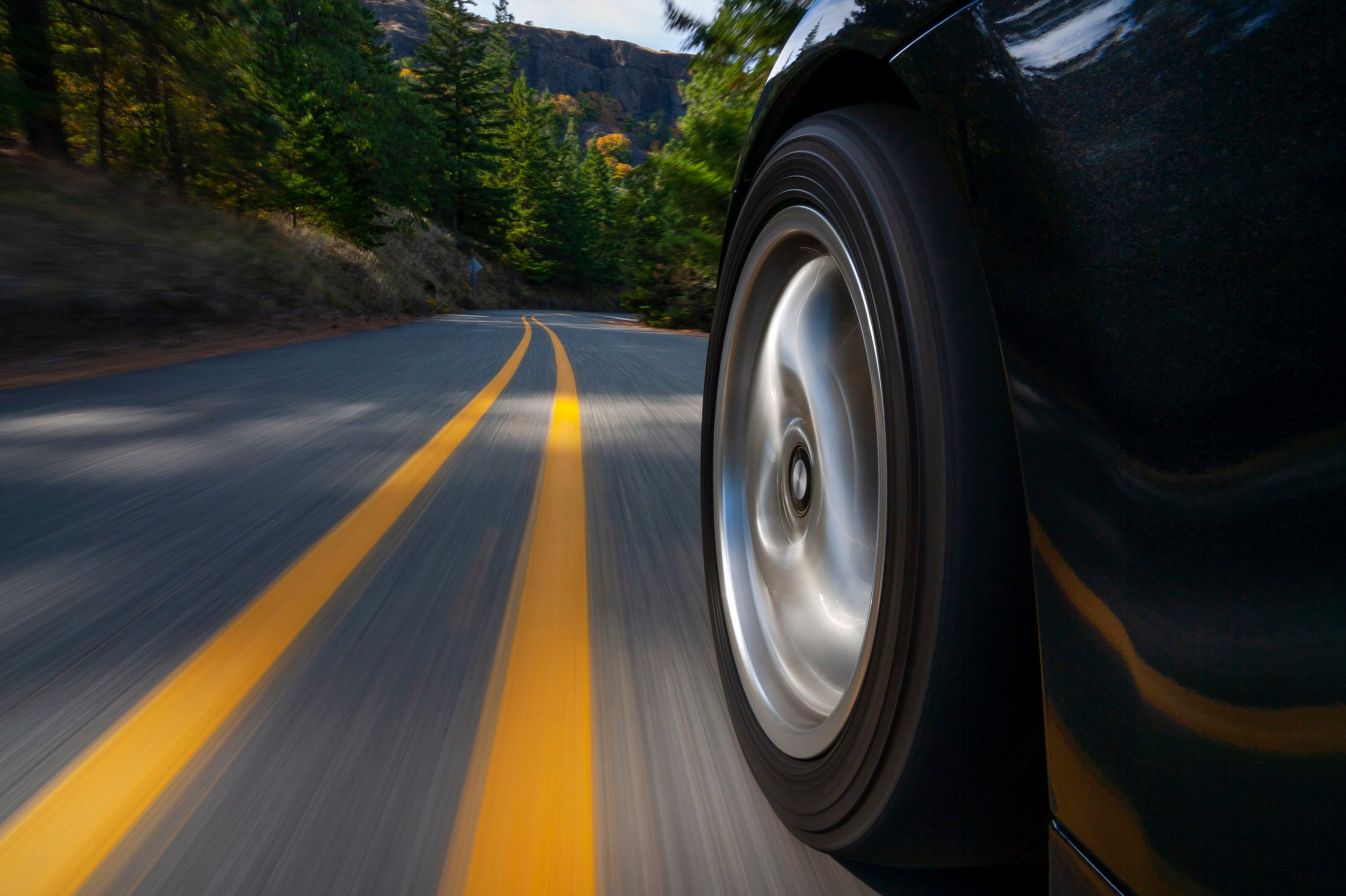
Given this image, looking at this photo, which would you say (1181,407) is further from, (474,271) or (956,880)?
(474,271)

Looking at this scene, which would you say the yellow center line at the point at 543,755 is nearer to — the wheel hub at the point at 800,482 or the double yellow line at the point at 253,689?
the double yellow line at the point at 253,689

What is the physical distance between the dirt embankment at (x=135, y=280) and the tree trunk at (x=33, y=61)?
1.01m

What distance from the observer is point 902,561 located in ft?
3.19

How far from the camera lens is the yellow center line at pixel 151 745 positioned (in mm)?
1226

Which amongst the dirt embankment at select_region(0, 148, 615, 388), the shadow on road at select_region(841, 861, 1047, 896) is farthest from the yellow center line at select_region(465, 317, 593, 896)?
the dirt embankment at select_region(0, 148, 615, 388)

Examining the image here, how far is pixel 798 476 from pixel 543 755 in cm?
73

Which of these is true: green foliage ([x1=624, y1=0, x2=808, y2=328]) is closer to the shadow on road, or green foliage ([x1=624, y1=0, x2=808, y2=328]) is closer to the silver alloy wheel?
the silver alloy wheel

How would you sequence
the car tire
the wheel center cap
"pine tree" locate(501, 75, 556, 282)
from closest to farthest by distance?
the car tire
the wheel center cap
"pine tree" locate(501, 75, 556, 282)

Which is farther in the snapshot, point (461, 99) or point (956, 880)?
point (461, 99)

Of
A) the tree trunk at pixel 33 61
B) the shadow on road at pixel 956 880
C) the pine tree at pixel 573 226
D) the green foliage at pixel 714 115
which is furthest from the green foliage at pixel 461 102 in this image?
the shadow on road at pixel 956 880

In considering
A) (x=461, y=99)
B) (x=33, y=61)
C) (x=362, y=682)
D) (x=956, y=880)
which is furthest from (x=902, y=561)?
(x=461, y=99)

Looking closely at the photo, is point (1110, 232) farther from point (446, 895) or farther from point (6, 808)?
point (6, 808)

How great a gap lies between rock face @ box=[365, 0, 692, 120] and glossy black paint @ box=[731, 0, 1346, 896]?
160718mm

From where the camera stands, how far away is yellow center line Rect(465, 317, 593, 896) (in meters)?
1.25
